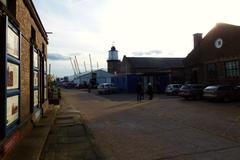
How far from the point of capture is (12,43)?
6.79 meters

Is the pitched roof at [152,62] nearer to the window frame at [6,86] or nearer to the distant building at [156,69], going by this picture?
the distant building at [156,69]

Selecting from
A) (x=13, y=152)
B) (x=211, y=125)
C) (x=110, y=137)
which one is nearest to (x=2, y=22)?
(x=13, y=152)

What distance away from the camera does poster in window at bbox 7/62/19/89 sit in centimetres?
636

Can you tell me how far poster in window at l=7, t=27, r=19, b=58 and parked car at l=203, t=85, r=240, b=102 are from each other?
18184 millimetres

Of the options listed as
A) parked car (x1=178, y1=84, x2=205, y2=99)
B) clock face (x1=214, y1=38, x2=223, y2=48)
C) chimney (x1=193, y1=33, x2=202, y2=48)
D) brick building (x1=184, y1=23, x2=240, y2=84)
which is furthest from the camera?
chimney (x1=193, y1=33, x2=202, y2=48)

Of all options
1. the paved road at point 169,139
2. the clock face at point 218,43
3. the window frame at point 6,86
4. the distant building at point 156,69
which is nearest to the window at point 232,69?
the clock face at point 218,43

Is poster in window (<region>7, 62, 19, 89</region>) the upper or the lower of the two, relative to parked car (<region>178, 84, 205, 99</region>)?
upper

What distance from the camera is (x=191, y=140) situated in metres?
8.40

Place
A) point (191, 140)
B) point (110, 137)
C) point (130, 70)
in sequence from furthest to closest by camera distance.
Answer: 1. point (130, 70)
2. point (110, 137)
3. point (191, 140)

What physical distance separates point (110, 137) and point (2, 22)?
5334 mm

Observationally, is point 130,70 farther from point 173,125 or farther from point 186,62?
point 173,125

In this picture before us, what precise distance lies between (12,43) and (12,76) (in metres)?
0.88

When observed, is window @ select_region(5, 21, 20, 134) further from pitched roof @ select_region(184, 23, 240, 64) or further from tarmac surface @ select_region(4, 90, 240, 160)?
pitched roof @ select_region(184, 23, 240, 64)

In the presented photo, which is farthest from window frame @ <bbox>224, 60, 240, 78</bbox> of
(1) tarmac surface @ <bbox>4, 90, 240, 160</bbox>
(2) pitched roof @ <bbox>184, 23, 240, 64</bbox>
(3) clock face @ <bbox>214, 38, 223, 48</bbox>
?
(1) tarmac surface @ <bbox>4, 90, 240, 160</bbox>
